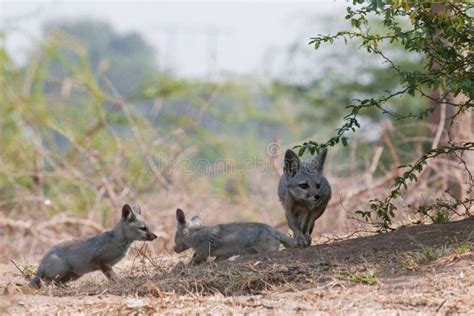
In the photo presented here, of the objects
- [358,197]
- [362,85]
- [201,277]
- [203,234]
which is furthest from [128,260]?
[362,85]

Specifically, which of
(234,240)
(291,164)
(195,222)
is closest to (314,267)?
(234,240)

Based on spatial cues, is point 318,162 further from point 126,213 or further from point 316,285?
point 316,285

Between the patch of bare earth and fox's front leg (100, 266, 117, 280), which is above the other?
the patch of bare earth

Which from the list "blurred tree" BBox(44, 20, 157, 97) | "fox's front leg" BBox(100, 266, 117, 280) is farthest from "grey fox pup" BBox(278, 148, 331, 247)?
"blurred tree" BBox(44, 20, 157, 97)

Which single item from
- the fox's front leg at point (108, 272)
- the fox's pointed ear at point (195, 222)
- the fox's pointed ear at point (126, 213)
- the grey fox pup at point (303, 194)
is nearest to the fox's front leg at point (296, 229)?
the grey fox pup at point (303, 194)

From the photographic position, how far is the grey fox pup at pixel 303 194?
972cm

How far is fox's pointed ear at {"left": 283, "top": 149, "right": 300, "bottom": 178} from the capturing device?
10031mm

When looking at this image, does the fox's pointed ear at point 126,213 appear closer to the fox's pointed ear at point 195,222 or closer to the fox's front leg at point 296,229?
the fox's pointed ear at point 195,222

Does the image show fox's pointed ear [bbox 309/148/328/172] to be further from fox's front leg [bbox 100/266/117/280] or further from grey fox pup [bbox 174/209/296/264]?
fox's front leg [bbox 100/266/117/280]

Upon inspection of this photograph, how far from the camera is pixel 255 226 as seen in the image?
9773mm

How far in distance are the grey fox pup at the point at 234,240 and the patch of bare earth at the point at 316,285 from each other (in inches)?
26.1

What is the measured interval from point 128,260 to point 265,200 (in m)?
8.10

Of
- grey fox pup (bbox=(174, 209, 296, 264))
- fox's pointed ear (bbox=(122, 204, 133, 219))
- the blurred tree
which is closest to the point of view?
grey fox pup (bbox=(174, 209, 296, 264))

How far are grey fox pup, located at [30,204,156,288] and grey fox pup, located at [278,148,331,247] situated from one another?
5.64 feet
